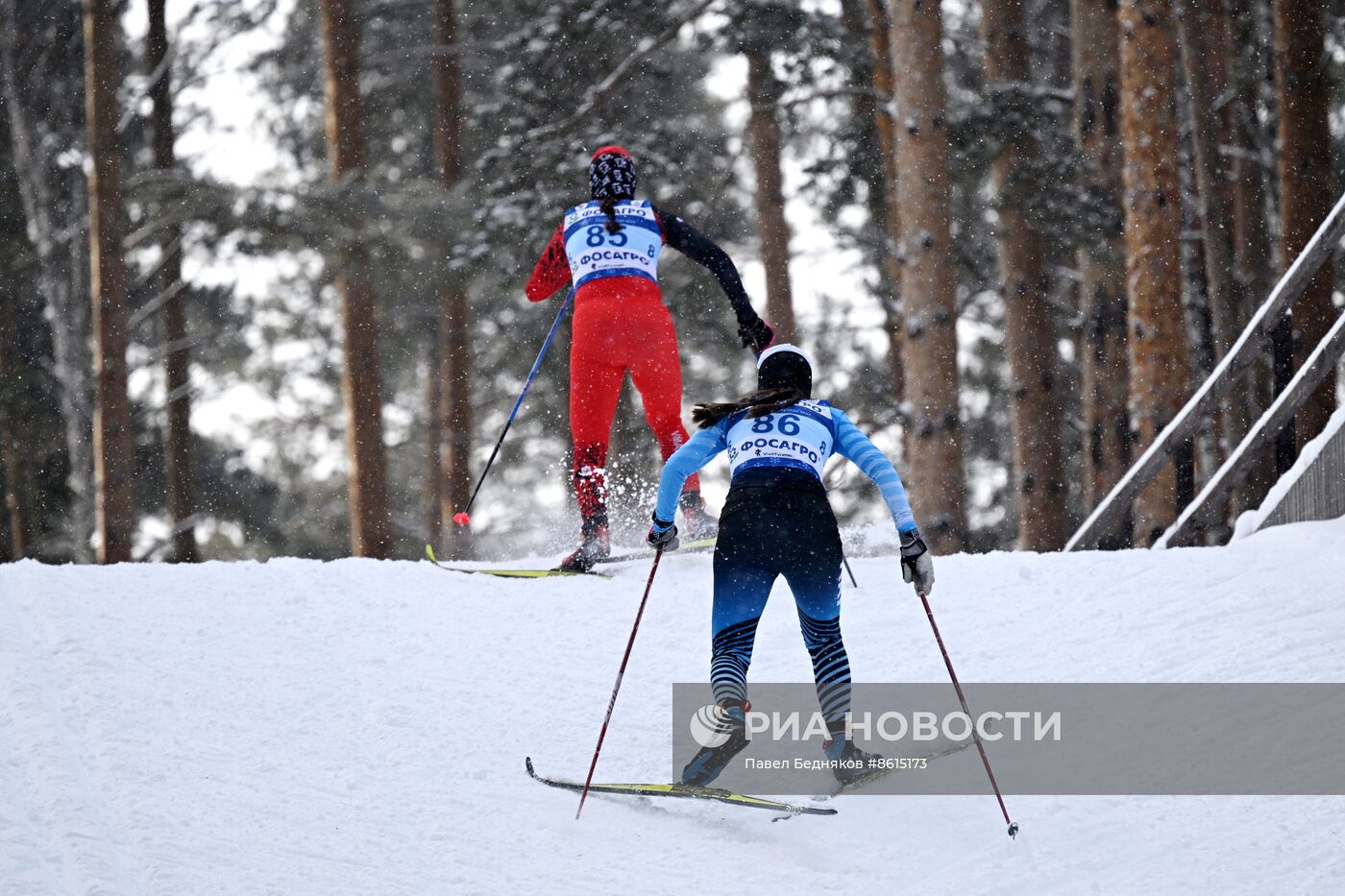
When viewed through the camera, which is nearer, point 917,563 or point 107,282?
point 917,563

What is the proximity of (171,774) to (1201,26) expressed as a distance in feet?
47.7

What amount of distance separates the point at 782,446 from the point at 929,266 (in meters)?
5.55

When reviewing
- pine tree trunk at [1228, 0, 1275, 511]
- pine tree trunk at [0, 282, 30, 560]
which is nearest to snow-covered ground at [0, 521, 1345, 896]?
pine tree trunk at [1228, 0, 1275, 511]

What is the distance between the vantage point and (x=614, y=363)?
310 inches

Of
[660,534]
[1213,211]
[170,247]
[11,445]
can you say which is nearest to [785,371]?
[660,534]

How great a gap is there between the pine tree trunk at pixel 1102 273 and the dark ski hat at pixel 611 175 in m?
6.65

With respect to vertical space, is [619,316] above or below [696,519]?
above

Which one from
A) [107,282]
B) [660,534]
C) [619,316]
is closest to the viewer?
[660,534]

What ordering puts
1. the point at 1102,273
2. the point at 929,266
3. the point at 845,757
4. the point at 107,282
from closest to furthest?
the point at 845,757
the point at 929,266
the point at 107,282
the point at 1102,273

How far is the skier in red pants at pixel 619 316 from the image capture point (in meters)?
7.80

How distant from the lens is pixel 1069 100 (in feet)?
45.2

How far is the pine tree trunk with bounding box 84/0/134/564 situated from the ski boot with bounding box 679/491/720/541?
7.02m

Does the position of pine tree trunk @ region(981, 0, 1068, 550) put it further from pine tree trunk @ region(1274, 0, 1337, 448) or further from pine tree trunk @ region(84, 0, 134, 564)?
pine tree trunk @ region(84, 0, 134, 564)

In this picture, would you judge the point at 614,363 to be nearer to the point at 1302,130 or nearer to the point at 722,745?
the point at 722,745
